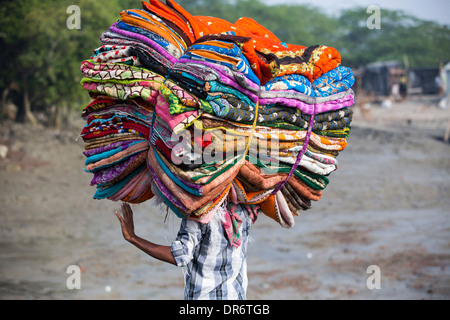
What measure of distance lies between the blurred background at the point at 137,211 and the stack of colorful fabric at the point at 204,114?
0.50 meters

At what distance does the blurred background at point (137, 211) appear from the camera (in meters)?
5.93

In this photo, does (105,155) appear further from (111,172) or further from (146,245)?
(146,245)

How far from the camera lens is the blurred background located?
19.4 feet

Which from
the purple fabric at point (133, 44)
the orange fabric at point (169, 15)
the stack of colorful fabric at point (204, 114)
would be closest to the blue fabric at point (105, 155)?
the stack of colorful fabric at point (204, 114)

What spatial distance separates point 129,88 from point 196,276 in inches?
35.5

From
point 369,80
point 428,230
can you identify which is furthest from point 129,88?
point 369,80

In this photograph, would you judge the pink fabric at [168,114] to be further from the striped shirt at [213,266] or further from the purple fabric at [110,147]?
the striped shirt at [213,266]

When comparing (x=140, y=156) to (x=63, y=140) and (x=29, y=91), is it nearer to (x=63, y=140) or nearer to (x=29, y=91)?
(x=63, y=140)

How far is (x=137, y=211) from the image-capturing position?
861cm

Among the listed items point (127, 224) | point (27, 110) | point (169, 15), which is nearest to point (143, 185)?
point (127, 224)

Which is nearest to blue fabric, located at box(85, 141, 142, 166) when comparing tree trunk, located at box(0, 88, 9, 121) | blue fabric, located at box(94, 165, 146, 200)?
blue fabric, located at box(94, 165, 146, 200)

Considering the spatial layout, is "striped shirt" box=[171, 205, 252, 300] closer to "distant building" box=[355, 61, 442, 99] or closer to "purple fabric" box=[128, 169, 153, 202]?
"purple fabric" box=[128, 169, 153, 202]

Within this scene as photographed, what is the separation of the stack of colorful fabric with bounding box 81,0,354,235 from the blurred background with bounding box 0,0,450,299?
50 centimetres
